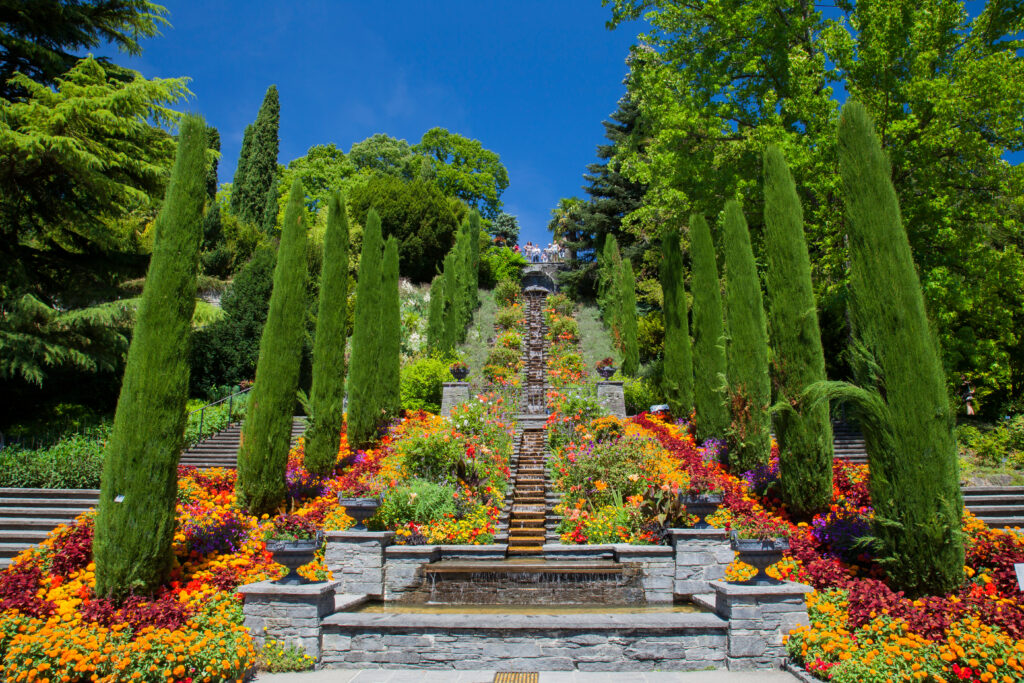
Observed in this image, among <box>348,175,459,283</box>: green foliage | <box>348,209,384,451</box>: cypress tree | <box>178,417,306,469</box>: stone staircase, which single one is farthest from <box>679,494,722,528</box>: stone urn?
<box>348,175,459,283</box>: green foliage

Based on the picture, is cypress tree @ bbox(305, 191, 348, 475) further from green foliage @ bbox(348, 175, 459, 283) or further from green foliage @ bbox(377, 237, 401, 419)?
green foliage @ bbox(348, 175, 459, 283)

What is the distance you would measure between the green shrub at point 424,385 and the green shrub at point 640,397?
218 inches

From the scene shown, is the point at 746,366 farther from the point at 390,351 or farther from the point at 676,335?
the point at 390,351

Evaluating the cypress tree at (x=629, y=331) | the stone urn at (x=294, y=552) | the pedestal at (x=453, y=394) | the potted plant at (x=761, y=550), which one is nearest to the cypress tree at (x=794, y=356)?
the potted plant at (x=761, y=550)

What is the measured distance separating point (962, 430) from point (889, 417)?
9.03 metres

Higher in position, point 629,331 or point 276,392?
point 629,331

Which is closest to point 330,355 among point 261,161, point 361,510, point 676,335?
point 361,510

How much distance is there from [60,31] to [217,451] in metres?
10.8

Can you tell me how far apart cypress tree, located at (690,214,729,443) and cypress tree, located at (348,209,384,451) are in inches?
288

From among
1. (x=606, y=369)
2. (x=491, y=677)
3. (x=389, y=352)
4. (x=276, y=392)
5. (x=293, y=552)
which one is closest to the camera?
(x=491, y=677)

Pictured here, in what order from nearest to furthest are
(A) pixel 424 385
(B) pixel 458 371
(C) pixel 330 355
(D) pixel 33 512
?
(D) pixel 33 512
(C) pixel 330 355
(A) pixel 424 385
(B) pixel 458 371

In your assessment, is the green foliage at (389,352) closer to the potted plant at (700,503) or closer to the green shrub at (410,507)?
the green shrub at (410,507)

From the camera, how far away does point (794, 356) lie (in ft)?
27.7

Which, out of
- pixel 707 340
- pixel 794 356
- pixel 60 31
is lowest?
pixel 794 356
